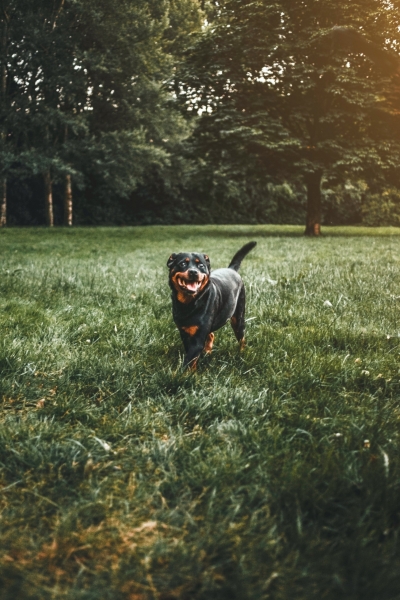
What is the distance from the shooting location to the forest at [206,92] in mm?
15578

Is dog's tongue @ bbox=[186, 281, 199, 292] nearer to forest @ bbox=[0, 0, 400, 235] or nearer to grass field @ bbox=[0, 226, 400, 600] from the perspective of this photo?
grass field @ bbox=[0, 226, 400, 600]

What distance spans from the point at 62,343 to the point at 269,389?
1685 millimetres

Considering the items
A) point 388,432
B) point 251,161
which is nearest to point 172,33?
point 251,161

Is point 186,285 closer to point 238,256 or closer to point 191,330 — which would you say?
point 191,330

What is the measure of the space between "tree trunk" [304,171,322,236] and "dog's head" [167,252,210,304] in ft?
51.4

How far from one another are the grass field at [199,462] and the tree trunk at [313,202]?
14521mm

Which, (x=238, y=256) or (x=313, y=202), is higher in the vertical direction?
(x=313, y=202)

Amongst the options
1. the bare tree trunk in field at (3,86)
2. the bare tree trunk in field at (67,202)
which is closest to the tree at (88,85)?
the bare tree trunk in field at (3,86)

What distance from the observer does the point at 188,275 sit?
9.50 feet

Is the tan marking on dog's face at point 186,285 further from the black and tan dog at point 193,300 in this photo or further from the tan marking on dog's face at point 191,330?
the tan marking on dog's face at point 191,330

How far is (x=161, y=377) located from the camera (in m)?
2.89

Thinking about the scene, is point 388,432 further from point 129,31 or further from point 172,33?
point 172,33

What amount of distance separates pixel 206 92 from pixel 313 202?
19.1ft

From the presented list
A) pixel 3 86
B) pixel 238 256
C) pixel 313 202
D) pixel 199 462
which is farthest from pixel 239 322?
pixel 3 86
